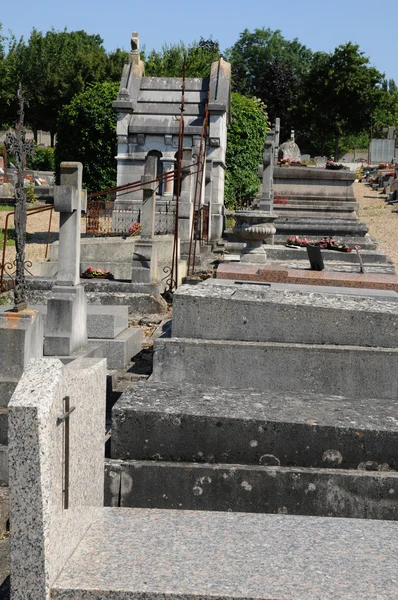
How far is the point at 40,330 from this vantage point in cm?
604

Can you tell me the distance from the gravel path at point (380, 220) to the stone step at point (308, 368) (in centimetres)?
1176

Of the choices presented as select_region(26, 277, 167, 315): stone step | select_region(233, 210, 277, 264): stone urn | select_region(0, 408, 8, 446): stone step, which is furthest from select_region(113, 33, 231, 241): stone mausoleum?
select_region(0, 408, 8, 446): stone step

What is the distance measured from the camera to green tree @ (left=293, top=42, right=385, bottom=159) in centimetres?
5088

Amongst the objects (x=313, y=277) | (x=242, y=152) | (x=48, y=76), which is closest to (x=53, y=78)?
(x=48, y=76)

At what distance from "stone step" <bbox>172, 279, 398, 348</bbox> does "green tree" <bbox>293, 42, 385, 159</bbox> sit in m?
47.3

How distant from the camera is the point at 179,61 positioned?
4319cm

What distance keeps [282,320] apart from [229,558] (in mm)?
2465

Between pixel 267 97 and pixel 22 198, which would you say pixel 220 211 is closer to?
pixel 22 198

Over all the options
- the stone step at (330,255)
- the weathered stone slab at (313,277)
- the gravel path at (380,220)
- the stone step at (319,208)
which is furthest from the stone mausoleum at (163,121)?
the weathered stone slab at (313,277)

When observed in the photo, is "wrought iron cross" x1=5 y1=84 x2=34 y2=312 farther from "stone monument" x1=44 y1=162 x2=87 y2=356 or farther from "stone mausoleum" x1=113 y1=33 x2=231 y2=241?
"stone mausoleum" x1=113 y1=33 x2=231 y2=241

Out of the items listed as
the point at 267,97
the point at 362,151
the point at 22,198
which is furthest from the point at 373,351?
the point at 362,151

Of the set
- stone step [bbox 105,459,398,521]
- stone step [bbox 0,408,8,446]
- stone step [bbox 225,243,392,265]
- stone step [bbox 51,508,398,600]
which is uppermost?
stone step [bbox 225,243,392,265]

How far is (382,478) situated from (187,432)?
3.07 ft

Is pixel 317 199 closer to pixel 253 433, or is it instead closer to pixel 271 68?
pixel 253 433
